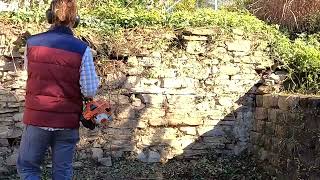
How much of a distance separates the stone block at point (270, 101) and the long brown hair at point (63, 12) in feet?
10.2

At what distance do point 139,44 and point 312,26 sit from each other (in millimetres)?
2996

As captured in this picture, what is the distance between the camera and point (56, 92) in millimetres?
3557

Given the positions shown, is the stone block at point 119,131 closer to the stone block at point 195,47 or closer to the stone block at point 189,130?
the stone block at point 189,130

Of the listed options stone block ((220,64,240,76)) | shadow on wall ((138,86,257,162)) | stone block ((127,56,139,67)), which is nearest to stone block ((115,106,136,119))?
shadow on wall ((138,86,257,162))

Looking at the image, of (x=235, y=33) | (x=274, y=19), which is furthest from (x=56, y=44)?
(x=274, y=19)

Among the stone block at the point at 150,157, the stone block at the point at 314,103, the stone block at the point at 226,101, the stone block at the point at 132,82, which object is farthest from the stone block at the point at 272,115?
the stone block at the point at 132,82

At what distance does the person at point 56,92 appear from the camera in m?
3.54

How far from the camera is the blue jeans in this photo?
11.7 feet

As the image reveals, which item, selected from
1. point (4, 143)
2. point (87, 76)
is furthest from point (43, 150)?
point (4, 143)

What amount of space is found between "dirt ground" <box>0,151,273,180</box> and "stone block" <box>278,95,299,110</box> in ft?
2.93

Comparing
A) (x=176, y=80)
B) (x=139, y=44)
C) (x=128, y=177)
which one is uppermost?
(x=139, y=44)

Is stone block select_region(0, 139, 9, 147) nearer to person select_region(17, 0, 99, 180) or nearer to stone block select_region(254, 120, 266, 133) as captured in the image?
person select_region(17, 0, 99, 180)

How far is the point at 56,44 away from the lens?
3.56m

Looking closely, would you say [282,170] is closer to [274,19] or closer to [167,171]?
[167,171]
